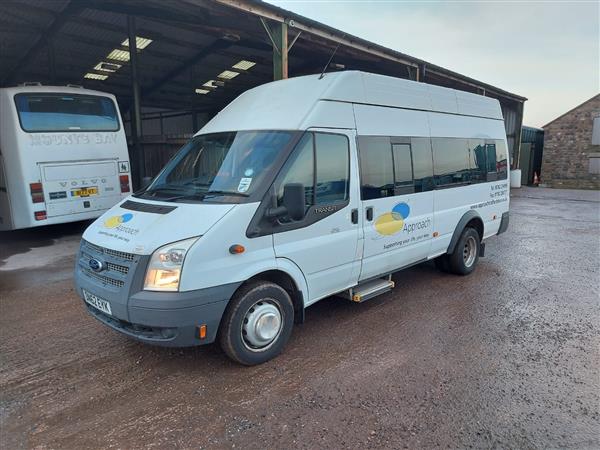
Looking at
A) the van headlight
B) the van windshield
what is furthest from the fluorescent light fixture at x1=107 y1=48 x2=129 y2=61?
the van headlight

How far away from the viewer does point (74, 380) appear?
11.1 ft

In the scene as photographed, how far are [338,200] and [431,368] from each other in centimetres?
175

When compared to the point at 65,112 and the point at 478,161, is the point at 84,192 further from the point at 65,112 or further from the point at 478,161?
the point at 478,161

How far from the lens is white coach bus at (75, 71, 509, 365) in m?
3.16

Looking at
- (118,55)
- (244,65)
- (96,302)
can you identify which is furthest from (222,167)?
(244,65)

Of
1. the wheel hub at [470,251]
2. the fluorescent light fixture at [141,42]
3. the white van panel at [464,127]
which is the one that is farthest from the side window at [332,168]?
the fluorescent light fixture at [141,42]

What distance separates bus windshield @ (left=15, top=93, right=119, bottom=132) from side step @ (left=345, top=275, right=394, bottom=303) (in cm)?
679

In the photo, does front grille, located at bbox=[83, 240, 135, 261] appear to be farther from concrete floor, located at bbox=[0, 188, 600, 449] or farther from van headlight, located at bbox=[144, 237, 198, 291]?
concrete floor, located at bbox=[0, 188, 600, 449]

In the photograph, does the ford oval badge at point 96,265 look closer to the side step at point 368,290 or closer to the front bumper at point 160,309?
the front bumper at point 160,309

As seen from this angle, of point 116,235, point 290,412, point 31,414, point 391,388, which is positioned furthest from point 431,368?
point 31,414

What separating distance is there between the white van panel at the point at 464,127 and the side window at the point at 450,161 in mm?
107

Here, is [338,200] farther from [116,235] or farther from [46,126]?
[46,126]

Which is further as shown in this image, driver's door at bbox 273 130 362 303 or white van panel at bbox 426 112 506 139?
white van panel at bbox 426 112 506 139

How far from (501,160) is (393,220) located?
129 inches
